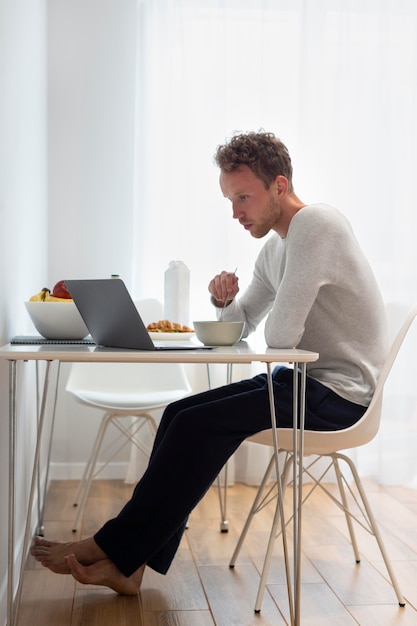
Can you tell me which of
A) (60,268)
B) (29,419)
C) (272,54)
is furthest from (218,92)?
(29,419)

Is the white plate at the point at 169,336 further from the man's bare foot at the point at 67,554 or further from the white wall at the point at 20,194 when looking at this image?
the man's bare foot at the point at 67,554

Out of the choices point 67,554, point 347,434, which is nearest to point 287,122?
point 347,434

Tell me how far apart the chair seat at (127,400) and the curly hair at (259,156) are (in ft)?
3.14

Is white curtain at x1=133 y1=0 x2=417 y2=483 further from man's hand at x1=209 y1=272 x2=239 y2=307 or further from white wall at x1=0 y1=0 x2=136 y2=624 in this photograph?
man's hand at x1=209 y1=272 x2=239 y2=307

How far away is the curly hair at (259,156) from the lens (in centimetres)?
219

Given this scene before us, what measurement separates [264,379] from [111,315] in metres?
0.58

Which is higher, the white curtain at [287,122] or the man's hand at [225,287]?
the white curtain at [287,122]

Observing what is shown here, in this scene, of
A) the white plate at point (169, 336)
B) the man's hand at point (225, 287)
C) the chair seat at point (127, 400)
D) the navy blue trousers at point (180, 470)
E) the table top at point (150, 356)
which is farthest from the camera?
the chair seat at point (127, 400)

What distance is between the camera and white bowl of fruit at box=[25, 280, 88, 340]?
6.93ft

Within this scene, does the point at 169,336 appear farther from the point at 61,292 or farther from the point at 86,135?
the point at 86,135

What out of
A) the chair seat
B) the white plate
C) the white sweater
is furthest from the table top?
the chair seat

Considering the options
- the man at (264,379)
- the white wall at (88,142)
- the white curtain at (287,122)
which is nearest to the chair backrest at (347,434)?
the man at (264,379)

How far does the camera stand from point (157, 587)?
87.7 inches

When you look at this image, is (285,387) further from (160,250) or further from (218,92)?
(218,92)
